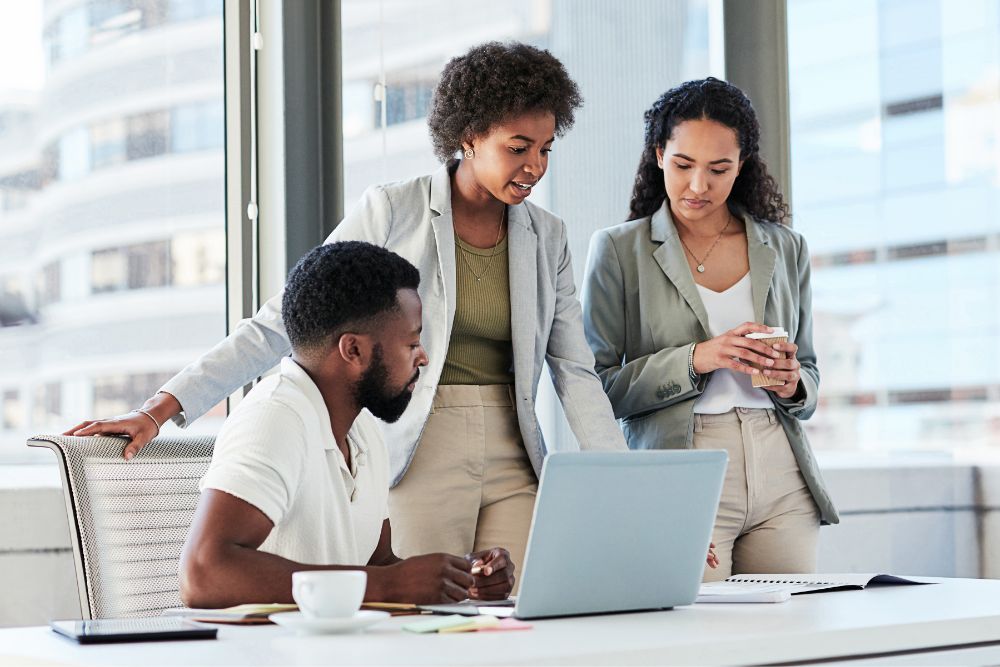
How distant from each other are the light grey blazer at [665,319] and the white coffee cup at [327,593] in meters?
1.25

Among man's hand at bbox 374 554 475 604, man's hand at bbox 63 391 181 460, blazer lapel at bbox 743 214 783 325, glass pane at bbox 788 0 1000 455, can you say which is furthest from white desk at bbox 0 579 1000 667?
glass pane at bbox 788 0 1000 455

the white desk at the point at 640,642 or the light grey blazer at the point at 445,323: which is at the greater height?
the light grey blazer at the point at 445,323

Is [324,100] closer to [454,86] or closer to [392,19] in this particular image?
[392,19]

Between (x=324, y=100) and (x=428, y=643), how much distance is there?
2464 mm

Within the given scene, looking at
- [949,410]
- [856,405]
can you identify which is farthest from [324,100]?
[949,410]

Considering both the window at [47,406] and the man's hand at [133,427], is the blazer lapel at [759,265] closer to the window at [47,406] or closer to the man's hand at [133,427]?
the man's hand at [133,427]

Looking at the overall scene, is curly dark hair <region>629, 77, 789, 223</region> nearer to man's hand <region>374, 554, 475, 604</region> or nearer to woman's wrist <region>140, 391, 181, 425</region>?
woman's wrist <region>140, 391, 181, 425</region>

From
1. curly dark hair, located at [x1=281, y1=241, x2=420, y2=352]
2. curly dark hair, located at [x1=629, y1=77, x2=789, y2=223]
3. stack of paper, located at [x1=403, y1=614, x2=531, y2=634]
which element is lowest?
stack of paper, located at [x1=403, y1=614, x2=531, y2=634]

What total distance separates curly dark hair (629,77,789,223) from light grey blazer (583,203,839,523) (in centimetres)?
7

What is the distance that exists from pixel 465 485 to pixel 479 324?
1.04 ft

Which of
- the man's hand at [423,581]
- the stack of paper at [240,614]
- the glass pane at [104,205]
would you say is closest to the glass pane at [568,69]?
the glass pane at [104,205]

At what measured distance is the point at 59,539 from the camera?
9.48 feet

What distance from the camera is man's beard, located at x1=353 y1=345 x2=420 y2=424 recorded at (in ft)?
6.18

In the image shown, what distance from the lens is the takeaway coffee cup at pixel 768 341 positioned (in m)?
2.27
